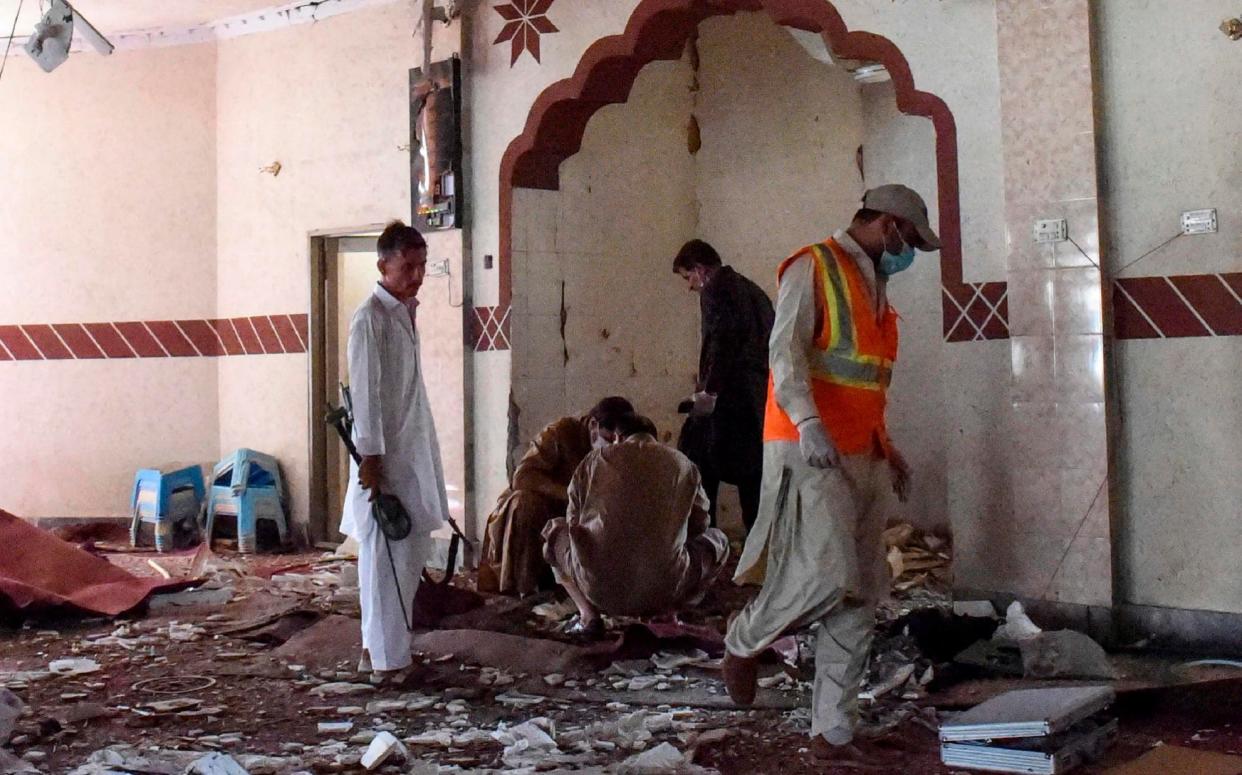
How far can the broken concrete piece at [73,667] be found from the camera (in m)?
4.88

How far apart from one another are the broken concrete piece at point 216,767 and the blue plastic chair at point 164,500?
17.2 feet

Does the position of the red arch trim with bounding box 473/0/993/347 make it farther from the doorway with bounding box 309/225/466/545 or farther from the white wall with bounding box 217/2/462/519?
the doorway with bounding box 309/225/466/545

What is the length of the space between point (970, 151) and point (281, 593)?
4.13m

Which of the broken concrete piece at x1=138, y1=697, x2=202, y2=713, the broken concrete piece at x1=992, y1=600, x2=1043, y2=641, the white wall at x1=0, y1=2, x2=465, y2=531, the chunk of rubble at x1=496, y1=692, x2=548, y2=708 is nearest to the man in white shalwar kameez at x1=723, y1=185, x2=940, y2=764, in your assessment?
the chunk of rubble at x1=496, y1=692, x2=548, y2=708

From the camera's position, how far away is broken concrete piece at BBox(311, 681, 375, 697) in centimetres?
450

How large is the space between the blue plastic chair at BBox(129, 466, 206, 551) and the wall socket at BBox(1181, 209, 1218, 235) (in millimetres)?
6617

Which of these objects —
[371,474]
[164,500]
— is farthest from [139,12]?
[371,474]

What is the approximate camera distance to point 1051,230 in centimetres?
496

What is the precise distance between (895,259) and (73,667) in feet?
11.8

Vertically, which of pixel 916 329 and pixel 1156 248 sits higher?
pixel 1156 248

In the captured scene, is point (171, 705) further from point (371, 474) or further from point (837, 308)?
point (837, 308)

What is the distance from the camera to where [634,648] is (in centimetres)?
481

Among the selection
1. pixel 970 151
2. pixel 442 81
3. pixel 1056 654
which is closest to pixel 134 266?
pixel 442 81

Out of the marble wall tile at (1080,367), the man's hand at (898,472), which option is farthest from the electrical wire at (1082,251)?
the man's hand at (898,472)
